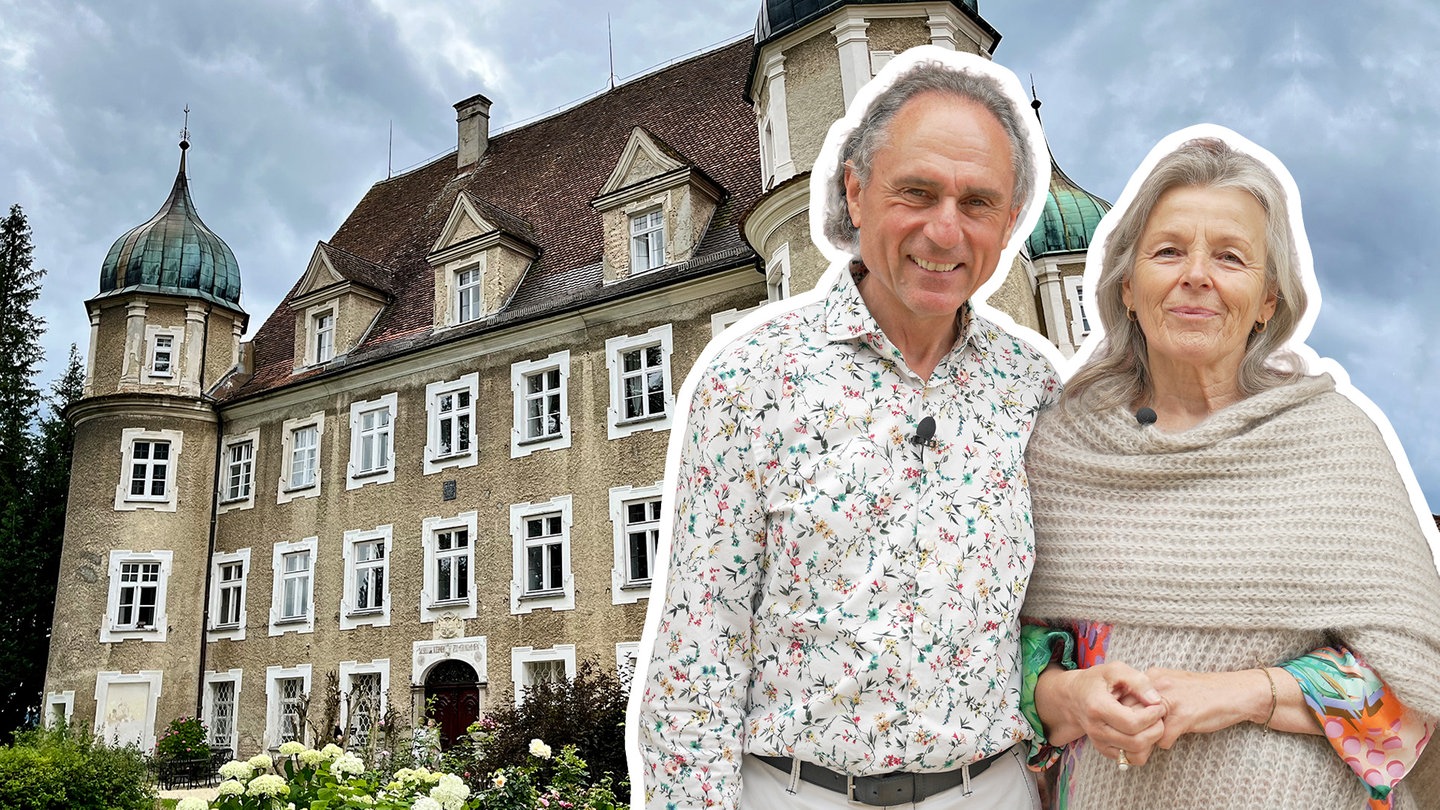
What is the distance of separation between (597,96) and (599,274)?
8.04m

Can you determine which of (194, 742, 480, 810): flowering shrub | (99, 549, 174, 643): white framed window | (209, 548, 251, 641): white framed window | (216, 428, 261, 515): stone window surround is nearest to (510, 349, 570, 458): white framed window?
(216, 428, 261, 515): stone window surround

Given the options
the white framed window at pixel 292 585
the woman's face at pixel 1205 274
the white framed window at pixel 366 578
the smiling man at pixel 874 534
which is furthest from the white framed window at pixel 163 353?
the woman's face at pixel 1205 274

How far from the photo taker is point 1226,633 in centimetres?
220

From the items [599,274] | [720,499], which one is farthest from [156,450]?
[720,499]

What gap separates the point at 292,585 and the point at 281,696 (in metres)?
2.12

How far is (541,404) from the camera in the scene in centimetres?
1842

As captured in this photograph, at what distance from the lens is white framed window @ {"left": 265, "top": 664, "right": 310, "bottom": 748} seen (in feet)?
65.8

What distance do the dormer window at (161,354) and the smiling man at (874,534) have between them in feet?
79.9

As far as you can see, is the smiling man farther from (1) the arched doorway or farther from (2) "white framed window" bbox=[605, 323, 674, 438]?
(1) the arched doorway

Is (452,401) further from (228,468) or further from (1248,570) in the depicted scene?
(1248,570)

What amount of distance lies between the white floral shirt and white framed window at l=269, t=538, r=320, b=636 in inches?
784

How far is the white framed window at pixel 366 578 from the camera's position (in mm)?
19297

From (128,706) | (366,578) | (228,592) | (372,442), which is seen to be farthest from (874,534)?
(128,706)

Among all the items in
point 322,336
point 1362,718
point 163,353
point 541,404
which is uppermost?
point 163,353
